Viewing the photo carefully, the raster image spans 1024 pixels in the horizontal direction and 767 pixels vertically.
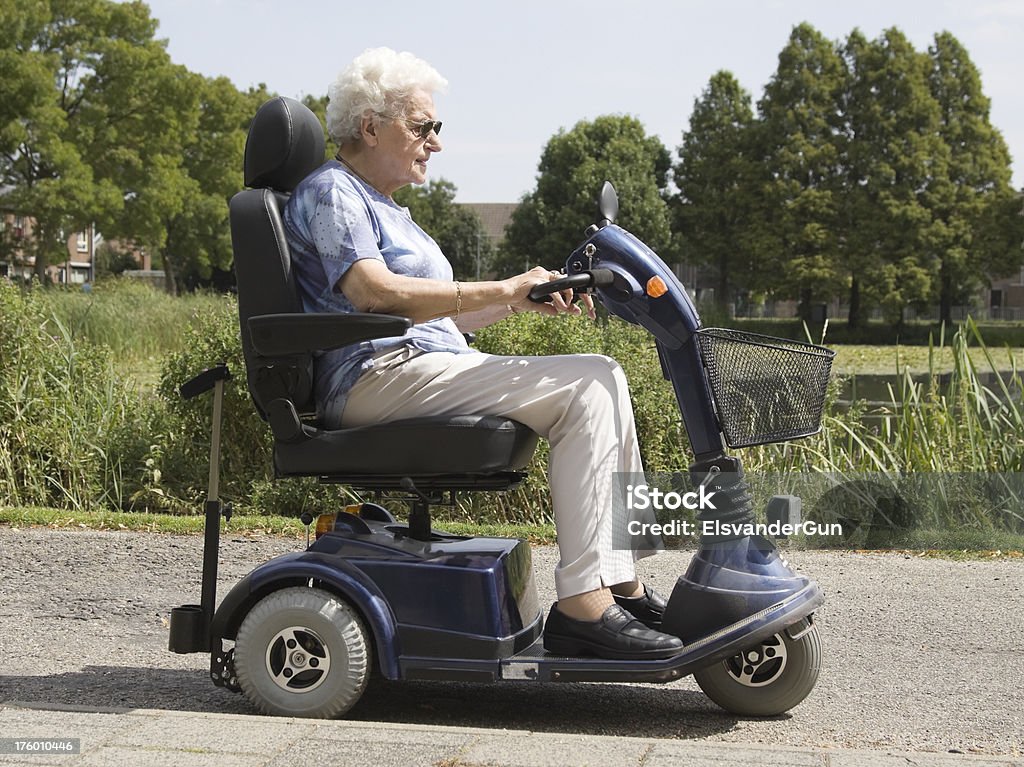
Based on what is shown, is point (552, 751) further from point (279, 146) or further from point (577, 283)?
point (279, 146)

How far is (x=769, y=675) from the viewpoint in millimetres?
3305

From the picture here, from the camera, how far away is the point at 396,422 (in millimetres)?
3287

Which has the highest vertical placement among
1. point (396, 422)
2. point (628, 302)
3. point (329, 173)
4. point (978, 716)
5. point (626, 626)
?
point (329, 173)

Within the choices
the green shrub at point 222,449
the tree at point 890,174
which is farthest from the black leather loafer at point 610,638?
the tree at point 890,174

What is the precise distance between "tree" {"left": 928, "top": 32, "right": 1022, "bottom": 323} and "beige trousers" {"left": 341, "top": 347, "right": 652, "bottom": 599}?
4152cm

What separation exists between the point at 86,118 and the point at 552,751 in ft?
119

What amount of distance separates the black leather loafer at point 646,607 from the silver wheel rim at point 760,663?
210 mm

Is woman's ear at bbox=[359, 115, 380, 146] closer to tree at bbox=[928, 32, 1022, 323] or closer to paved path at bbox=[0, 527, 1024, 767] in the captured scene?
paved path at bbox=[0, 527, 1024, 767]

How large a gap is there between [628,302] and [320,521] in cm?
101

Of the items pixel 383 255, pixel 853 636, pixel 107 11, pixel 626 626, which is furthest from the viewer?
pixel 107 11

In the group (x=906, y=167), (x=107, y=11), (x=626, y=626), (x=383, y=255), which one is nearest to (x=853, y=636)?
(x=626, y=626)

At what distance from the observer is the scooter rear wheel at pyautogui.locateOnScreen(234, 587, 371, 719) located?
3.27 metres

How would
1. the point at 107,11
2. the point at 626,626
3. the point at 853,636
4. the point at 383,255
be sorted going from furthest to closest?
1. the point at 107,11
2. the point at 853,636
3. the point at 383,255
4. the point at 626,626

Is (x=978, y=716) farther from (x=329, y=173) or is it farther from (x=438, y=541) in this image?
(x=329, y=173)
